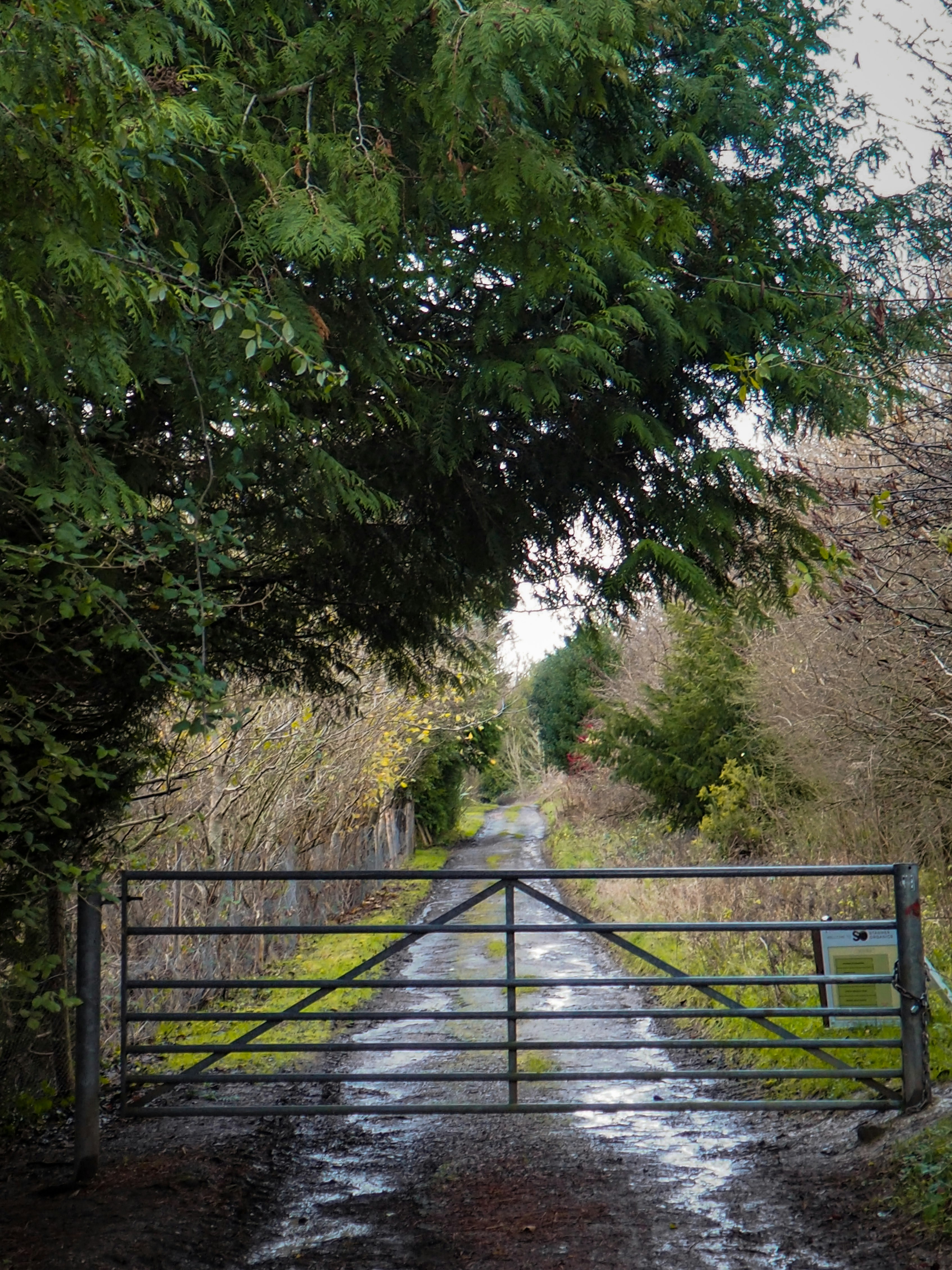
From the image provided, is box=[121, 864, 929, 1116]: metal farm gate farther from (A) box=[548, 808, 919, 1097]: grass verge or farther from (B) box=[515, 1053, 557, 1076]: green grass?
(B) box=[515, 1053, 557, 1076]: green grass

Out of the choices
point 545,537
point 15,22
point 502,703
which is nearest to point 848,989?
point 545,537

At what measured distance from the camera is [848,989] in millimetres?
6840

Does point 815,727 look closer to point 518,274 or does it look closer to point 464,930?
point 464,930

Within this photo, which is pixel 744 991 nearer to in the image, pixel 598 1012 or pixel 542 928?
pixel 598 1012

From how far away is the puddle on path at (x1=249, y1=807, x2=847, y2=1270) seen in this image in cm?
494

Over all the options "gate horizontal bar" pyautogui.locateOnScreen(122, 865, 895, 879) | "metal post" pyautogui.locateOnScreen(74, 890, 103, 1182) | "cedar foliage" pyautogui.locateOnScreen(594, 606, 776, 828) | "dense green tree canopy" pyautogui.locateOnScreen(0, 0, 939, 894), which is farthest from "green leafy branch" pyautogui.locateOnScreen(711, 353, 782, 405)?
"cedar foliage" pyautogui.locateOnScreen(594, 606, 776, 828)

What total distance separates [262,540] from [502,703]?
21.9 m

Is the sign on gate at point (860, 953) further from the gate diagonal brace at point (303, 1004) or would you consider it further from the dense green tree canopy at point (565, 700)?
the dense green tree canopy at point (565, 700)

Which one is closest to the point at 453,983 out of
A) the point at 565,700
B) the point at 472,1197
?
the point at 472,1197

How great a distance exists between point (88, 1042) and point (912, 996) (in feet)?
14.1

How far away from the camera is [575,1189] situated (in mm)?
5672

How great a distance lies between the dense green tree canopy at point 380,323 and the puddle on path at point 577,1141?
2.35m

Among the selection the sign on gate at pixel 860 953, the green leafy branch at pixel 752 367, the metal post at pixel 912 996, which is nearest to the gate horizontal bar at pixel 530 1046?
the metal post at pixel 912 996

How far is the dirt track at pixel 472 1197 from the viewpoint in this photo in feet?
15.6
